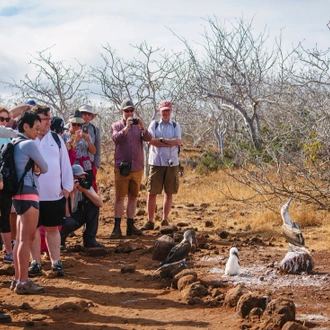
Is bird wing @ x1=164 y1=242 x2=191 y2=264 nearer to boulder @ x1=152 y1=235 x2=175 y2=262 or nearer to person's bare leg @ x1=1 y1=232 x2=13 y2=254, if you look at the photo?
boulder @ x1=152 y1=235 x2=175 y2=262

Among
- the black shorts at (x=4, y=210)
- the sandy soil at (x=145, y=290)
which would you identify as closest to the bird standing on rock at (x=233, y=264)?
the sandy soil at (x=145, y=290)

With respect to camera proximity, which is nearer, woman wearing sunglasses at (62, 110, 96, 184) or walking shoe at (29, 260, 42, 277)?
walking shoe at (29, 260, 42, 277)

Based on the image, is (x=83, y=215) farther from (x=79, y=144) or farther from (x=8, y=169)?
(x=8, y=169)

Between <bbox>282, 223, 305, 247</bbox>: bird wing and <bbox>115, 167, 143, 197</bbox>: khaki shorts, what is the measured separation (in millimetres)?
2639

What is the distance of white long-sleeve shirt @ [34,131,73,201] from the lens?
5852 mm

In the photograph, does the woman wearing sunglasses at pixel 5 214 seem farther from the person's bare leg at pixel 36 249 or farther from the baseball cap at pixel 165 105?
the baseball cap at pixel 165 105

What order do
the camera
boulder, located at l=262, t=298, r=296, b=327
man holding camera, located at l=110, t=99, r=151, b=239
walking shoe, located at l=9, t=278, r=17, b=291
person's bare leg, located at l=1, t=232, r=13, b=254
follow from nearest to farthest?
1. boulder, located at l=262, t=298, r=296, b=327
2. walking shoe, located at l=9, t=278, r=17, b=291
3. person's bare leg, located at l=1, t=232, r=13, b=254
4. the camera
5. man holding camera, located at l=110, t=99, r=151, b=239

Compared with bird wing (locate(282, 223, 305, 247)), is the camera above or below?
above

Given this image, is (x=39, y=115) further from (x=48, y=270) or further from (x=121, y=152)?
(x=121, y=152)

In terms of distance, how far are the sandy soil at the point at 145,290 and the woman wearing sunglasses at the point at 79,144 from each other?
0.98 meters

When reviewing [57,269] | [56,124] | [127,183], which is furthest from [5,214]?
[127,183]

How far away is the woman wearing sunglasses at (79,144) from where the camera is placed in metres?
7.22

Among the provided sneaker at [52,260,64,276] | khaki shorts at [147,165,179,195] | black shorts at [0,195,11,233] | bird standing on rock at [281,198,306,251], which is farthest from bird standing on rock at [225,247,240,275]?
khaki shorts at [147,165,179,195]

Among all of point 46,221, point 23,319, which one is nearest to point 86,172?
point 46,221
